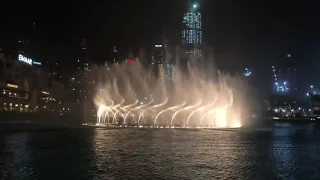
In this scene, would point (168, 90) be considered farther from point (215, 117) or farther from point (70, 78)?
point (70, 78)

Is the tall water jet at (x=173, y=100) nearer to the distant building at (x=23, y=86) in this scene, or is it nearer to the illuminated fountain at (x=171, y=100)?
the illuminated fountain at (x=171, y=100)

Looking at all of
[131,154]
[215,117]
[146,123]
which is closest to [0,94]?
[146,123]

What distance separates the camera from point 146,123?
49844 mm

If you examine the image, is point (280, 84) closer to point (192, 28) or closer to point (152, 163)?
point (192, 28)

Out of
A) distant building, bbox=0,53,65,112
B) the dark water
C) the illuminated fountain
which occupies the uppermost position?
distant building, bbox=0,53,65,112

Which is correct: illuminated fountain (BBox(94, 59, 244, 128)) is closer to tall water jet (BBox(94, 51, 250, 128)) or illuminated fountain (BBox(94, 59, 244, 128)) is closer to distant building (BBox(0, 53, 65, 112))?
tall water jet (BBox(94, 51, 250, 128))

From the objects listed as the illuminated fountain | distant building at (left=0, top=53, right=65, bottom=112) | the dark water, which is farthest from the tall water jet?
distant building at (left=0, top=53, right=65, bottom=112)

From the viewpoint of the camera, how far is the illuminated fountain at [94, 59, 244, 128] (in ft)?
154

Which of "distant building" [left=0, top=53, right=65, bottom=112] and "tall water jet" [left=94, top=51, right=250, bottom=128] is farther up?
"distant building" [left=0, top=53, right=65, bottom=112]

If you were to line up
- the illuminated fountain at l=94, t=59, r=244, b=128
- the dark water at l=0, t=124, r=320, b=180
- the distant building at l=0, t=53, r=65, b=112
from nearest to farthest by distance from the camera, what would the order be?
the dark water at l=0, t=124, r=320, b=180, the illuminated fountain at l=94, t=59, r=244, b=128, the distant building at l=0, t=53, r=65, b=112

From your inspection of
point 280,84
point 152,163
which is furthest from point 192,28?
point 152,163

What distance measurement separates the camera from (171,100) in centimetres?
5047

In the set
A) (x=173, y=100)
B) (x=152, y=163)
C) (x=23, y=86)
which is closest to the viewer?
(x=152, y=163)

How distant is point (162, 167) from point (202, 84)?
3527 cm
